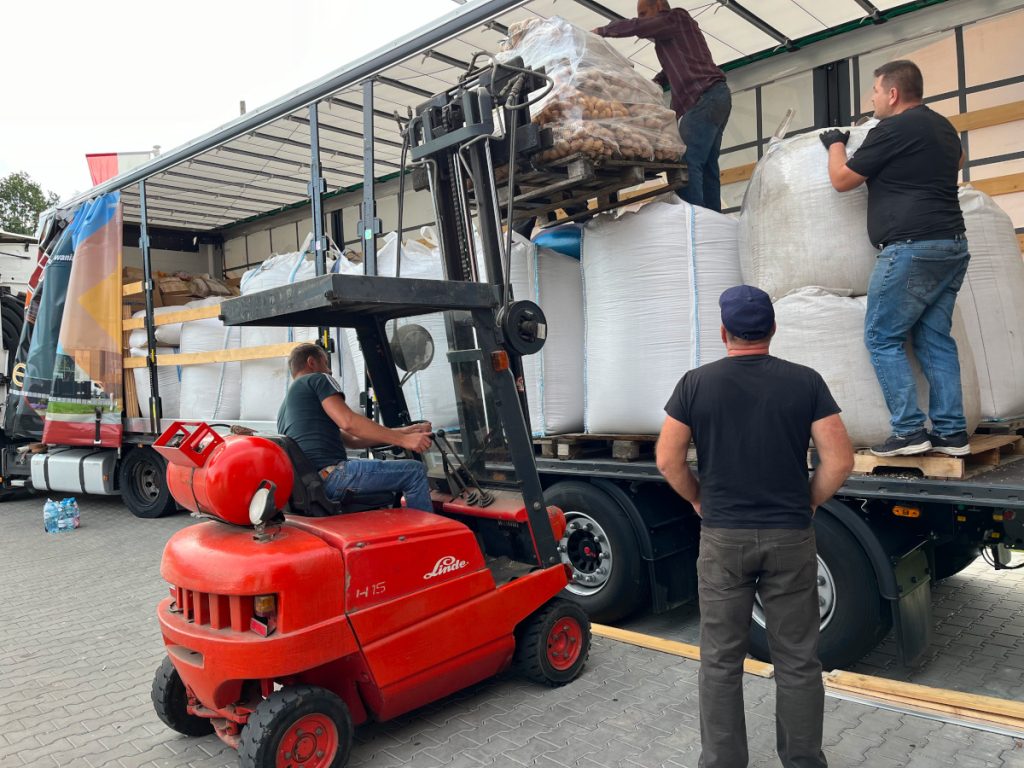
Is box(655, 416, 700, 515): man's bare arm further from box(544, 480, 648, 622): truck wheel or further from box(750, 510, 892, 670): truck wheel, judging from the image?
box(544, 480, 648, 622): truck wheel

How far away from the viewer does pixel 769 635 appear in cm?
263

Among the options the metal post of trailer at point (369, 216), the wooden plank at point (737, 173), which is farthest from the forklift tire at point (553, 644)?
the wooden plank at point (737, 173)

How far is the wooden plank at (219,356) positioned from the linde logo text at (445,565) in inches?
148

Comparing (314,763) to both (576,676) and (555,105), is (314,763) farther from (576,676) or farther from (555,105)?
(555,105)

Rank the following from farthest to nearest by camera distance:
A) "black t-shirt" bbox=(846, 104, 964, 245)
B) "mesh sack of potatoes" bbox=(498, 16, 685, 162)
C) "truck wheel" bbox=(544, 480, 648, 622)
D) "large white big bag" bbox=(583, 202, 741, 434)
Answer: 1. "truck wheel" bbox=(544, 480, 648, 622)
2. "large white big bag" bbox=(583, 202, 741, 434)
3. "mesh sack of potatoes" bbox=(498, 16, 685, 162)
4. "black t-shirt" bbox=(846, 104, 964, 245)

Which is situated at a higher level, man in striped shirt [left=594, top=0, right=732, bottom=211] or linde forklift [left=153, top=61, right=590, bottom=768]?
man in striped shirt [left=594, top=0, right=732, bottom=211]

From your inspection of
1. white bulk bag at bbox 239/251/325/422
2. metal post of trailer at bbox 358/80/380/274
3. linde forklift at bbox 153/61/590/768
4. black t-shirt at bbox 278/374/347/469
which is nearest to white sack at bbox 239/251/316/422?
white bulk bag at bbox 239/251/325/422

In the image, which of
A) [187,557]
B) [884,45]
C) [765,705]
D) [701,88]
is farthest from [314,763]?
[884,45]

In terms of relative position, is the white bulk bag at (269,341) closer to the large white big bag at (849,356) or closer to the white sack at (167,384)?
the white sack at (167,384)

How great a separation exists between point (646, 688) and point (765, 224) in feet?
7.55

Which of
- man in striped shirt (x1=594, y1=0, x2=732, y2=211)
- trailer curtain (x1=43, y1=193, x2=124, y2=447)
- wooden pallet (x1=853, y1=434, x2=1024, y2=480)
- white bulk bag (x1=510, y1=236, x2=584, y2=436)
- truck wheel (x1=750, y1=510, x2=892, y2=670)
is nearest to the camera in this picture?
wooden pallet (x1=853, y1=434, x2=1024, y2=480)

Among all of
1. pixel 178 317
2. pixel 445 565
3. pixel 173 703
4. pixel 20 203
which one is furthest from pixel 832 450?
pixel 20 203

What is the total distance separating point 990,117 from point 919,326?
350cm

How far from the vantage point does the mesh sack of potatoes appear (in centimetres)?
410
